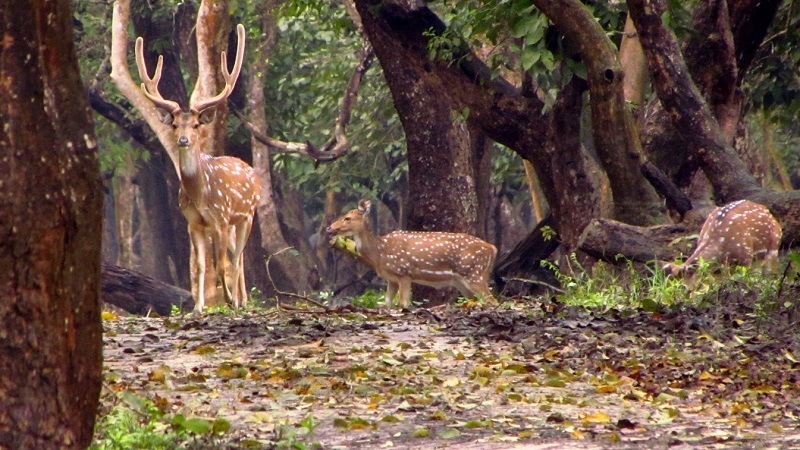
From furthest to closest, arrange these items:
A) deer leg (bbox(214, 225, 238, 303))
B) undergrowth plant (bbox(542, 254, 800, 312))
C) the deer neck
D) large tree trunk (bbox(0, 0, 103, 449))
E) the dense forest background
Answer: deer leg (bbox(214, 225, 238, 303)) → the deer neck → the dense forest background → undergrowth plant (bbox(542, 254, 800, 312)) → large tree trunk (bbox(0, 0, 103, 449))

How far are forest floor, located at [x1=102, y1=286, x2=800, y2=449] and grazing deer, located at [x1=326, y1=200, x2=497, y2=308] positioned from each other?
10.9 ft

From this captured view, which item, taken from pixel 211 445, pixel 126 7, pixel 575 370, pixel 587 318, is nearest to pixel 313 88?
pixel 126 7

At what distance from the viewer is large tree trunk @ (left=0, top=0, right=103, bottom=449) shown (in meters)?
4.59

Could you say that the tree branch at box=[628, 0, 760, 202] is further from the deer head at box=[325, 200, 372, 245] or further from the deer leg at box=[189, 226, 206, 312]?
the deer leg at box=[189, 226, 206, 312]

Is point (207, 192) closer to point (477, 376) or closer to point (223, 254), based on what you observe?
point (223, 254)

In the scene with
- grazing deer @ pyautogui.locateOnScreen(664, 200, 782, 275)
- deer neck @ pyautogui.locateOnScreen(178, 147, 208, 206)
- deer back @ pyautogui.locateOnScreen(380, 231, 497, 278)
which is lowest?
deer back @ pyautogui.locateOnScreen(380, 231, 497, 278)

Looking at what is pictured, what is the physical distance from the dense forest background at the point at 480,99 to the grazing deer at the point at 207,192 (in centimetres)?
148

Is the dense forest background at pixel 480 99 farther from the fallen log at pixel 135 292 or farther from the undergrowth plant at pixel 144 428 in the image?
the undergrowth plant at pixel 144 428

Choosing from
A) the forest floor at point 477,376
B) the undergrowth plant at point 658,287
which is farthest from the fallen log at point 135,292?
the undergrowth plant at point 658,287

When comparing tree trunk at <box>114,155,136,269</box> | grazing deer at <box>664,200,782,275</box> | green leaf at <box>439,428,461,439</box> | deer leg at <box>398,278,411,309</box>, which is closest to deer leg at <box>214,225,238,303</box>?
deer leg at <box>398,278,411,309</box>

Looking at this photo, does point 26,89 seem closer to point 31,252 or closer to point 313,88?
point 31,252

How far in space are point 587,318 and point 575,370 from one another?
1698mm

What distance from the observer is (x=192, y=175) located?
514 inches

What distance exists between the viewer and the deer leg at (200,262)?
12570 millimetres
